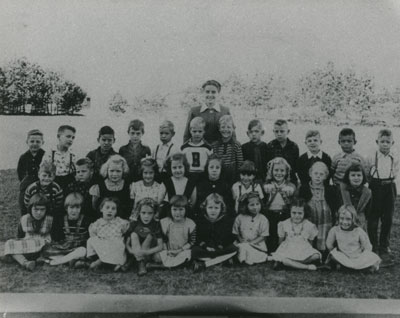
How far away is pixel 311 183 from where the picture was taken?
1.33 m

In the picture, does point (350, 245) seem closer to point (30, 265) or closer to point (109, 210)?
point (109, 210)

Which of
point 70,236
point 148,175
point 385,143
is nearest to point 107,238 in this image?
point 70,236

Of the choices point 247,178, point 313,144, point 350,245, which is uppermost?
point 313,144

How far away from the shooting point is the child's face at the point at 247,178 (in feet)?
4.33

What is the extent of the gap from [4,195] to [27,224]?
12cm

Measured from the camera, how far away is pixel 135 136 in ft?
4.34

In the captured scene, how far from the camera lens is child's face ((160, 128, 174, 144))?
1.32m

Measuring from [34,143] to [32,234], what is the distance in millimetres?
282

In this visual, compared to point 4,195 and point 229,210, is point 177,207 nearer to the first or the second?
point 229,210


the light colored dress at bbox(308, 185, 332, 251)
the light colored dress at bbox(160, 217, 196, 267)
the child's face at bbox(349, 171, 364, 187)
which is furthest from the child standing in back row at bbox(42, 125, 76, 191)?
the child's face at bbox(349, 171, 364, 187)

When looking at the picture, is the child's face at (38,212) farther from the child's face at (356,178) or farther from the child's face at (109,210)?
the child's face at (356,178)

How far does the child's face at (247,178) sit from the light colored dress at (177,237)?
20 cm

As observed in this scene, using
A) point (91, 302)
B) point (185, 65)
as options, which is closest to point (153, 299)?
point (91, 302)

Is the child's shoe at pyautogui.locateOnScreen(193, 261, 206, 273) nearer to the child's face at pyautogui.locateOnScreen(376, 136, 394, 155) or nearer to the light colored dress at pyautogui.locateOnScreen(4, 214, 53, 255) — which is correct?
the light colored dress at pyautogui.locateOnScreen(4, 214, 53, 255)
